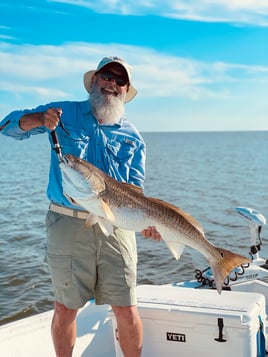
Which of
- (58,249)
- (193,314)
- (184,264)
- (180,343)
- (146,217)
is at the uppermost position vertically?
A: (146,217)

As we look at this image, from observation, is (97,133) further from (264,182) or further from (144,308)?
(264,182)

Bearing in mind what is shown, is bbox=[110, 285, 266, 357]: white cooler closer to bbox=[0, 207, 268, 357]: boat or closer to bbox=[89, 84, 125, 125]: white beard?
bbox=[0, 207, 268, 357]: boat

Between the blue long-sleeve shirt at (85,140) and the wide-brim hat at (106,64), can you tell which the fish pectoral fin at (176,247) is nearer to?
the blue long-sleeve shirt at (85,140)

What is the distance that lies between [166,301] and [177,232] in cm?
103

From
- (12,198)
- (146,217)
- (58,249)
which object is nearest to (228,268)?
(146,217)

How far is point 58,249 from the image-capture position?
3775 mm

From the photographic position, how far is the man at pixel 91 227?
3766 millimetres

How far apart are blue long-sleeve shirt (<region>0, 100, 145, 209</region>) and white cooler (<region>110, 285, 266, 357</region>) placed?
116cm

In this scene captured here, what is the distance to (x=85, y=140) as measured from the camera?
3.84m

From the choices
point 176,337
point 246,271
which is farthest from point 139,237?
point 176,337

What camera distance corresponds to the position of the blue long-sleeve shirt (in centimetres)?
378

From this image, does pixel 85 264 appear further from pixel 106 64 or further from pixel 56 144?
pixel 106 64

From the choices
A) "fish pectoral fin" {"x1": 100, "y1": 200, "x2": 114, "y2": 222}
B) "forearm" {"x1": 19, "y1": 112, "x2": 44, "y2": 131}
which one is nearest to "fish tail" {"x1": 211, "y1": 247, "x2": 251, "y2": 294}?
"fish pectoral fin" {"x1": 100, "y1": 200, "x2": 114, "y2": 222}

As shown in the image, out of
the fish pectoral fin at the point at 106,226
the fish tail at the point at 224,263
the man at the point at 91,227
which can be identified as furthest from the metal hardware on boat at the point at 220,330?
the fish pectoral fin at the point at 106,226
